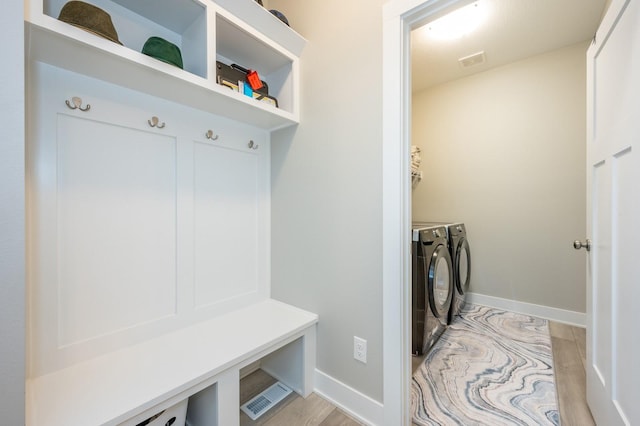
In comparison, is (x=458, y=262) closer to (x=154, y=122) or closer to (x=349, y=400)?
(x=349, y=400)

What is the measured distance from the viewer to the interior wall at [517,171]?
7.85 ft

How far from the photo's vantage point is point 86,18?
88cm

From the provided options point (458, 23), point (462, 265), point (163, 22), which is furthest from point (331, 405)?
point (458, 23)

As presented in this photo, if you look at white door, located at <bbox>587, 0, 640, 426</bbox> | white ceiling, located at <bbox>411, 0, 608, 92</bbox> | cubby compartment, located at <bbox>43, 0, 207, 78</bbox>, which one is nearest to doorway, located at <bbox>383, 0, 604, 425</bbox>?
white door, located at <bbox>587, 0, 640, 426</bbox>

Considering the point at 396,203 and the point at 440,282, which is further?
the point at 440,282

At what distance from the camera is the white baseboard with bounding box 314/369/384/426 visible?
1312 millimetres

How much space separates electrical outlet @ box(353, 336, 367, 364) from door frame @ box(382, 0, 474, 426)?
129mm

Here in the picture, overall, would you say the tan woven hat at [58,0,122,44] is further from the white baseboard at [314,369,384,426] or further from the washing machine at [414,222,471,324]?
the washing machine at [414,222,471,324]

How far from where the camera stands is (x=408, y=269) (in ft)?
4.04

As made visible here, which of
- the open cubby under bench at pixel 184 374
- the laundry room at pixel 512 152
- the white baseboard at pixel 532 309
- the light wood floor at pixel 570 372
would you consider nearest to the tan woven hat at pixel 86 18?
the open cubby under bench at pixel 184 374

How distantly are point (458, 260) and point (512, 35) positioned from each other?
1972 mm

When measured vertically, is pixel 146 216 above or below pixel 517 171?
below

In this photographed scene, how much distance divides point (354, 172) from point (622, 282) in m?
1.14

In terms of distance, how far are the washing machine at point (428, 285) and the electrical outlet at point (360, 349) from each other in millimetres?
605
